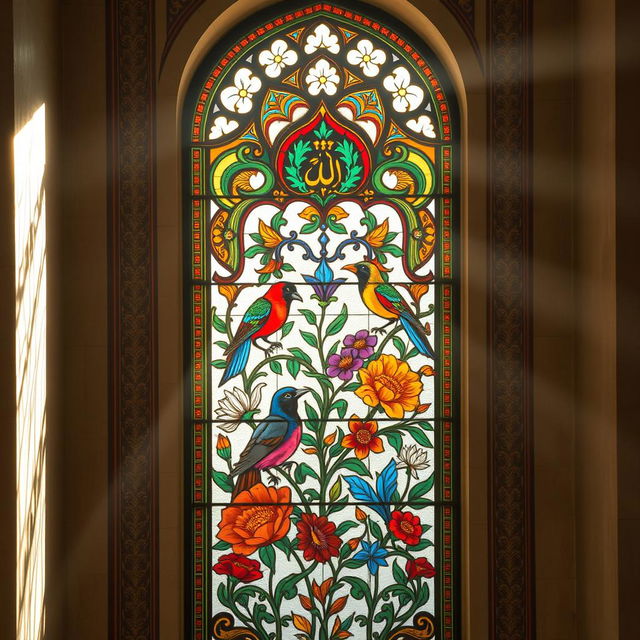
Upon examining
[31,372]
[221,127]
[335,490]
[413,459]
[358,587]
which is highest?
[221,127]

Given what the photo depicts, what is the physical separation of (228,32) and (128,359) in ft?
4.21

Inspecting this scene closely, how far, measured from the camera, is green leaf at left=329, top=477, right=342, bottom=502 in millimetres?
3330

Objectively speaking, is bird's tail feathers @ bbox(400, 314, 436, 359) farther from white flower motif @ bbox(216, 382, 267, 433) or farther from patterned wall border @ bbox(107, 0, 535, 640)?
white flower motif @ bbox(216, 382, 267, 433)

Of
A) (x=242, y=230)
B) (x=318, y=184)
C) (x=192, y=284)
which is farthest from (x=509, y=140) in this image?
(x=192, y=284)

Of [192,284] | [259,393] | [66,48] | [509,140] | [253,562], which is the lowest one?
[253,562]

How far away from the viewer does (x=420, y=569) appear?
10.9ft

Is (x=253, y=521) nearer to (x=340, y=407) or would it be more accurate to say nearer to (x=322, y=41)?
(x=340, y=407)

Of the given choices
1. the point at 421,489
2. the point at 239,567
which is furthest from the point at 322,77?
the point at 239,567

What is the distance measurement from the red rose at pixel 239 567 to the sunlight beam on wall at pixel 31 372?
2.21 feet

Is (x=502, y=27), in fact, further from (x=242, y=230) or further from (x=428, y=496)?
(x=428, y=496)

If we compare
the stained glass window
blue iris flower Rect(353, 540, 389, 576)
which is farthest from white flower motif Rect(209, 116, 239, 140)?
blue iris flower Rect(353, 540, 389, 576)

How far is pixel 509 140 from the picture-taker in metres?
3.23

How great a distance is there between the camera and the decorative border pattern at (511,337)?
3.20 m

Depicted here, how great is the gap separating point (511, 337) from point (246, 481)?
3.61 feet
